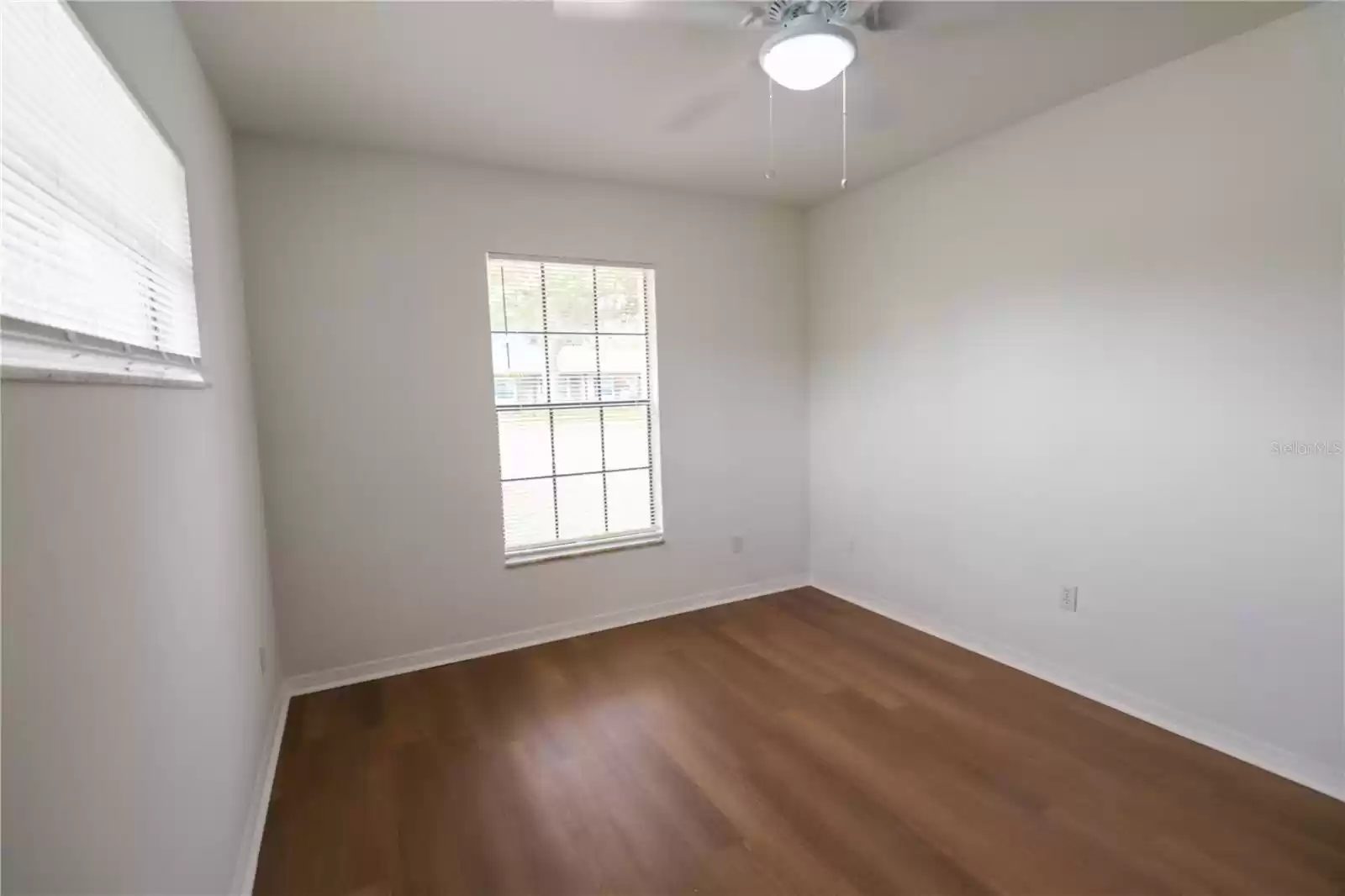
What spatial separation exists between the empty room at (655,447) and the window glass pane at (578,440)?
3 centimetres

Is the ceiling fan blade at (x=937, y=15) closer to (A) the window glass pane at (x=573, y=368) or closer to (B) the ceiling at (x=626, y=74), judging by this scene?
(B) the ceiling at (x=626, y=74)

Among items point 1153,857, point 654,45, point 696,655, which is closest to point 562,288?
point 654,45

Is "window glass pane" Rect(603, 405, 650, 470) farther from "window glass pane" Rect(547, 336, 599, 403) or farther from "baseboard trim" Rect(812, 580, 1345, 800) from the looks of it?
"baseboard trim" Rect(812, 580, 1345, 800)

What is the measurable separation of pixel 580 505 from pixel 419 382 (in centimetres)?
118

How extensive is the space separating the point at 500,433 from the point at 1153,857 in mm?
3174

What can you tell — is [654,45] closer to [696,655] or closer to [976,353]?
[976,353]

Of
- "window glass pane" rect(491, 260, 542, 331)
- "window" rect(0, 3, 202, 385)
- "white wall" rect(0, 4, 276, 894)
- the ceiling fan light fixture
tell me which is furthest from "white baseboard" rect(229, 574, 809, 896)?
the ceiling fan light fixture

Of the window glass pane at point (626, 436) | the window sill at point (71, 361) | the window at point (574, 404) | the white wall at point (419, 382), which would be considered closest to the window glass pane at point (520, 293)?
the window at point (574, 404)

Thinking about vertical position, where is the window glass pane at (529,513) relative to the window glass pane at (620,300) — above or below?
below

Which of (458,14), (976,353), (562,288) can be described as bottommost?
A: (976,353)

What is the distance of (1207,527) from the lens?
236cm

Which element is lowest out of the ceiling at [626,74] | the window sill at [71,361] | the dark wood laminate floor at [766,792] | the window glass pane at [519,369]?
the dark wood laminate floor at [766,792]

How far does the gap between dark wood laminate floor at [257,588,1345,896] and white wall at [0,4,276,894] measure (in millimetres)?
465

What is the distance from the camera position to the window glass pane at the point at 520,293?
A: 11.0 feet
